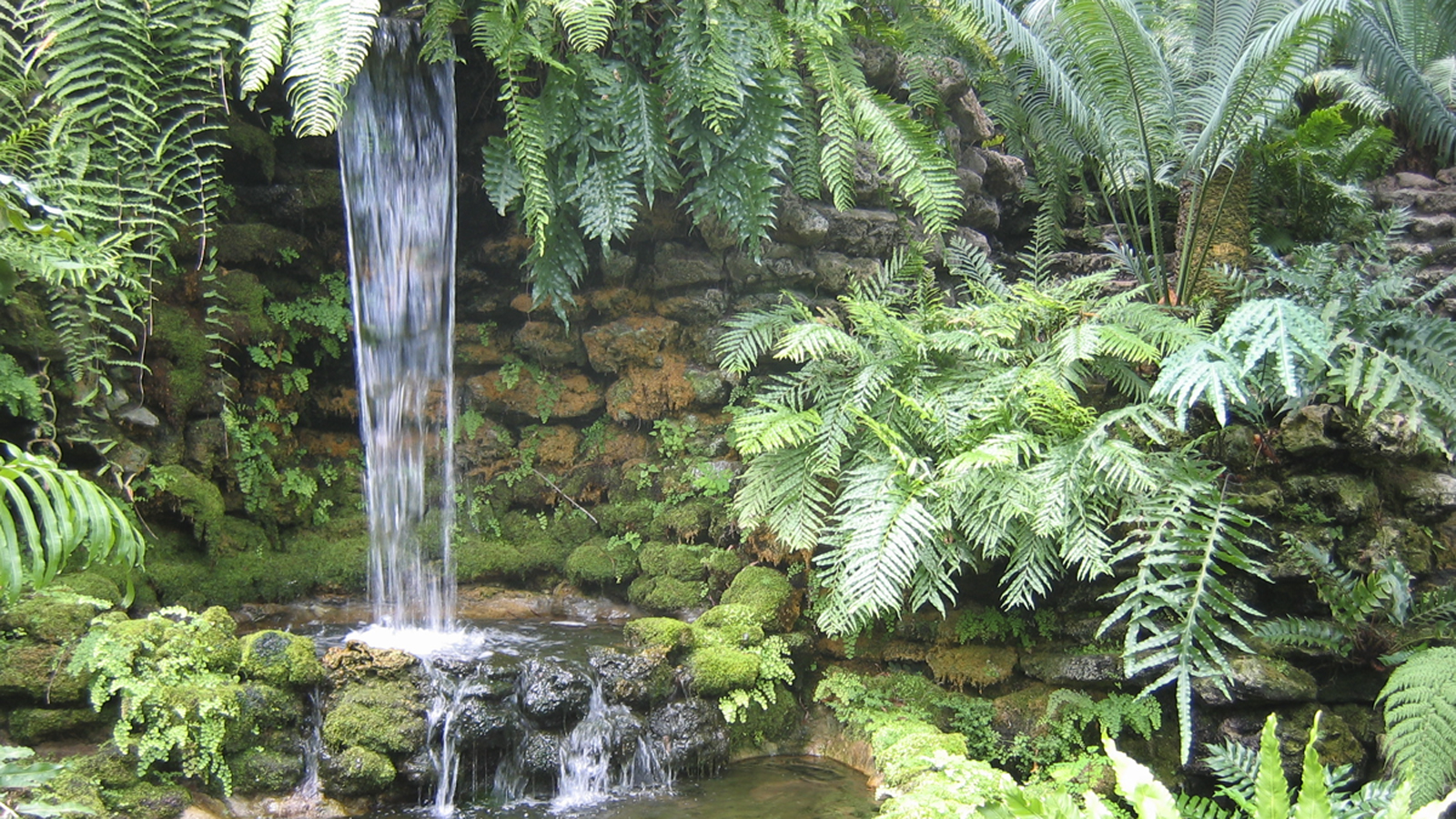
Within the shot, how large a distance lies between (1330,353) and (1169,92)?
1838 millimetres

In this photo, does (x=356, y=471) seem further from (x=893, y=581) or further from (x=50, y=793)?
(x=893, y=581)

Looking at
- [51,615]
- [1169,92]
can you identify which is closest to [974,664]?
[1169,92]

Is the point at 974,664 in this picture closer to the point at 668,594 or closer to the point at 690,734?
the point at 690,734

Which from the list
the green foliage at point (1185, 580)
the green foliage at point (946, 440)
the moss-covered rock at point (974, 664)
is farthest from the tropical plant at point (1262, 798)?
the moss-covered rock at point (974, 664)

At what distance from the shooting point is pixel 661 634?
4.59m

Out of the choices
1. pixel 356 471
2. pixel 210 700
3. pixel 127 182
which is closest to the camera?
pixel 210 700

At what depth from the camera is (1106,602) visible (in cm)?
430

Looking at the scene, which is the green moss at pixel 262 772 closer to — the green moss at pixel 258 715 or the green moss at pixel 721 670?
the green moss at pixel 258 715

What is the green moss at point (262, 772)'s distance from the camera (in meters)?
3.84

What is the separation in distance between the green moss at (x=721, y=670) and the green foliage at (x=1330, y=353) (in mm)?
2241

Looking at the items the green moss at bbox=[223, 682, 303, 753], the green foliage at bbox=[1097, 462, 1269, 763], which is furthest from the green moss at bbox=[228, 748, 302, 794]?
the green foliage at bbox=[1097, 462, 1269, 763]

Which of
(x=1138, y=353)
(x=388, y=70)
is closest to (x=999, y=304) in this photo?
(x=1138, y=353)

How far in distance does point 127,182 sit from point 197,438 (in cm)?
148

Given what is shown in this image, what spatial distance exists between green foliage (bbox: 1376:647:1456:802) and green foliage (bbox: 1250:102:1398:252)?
3.02 m
